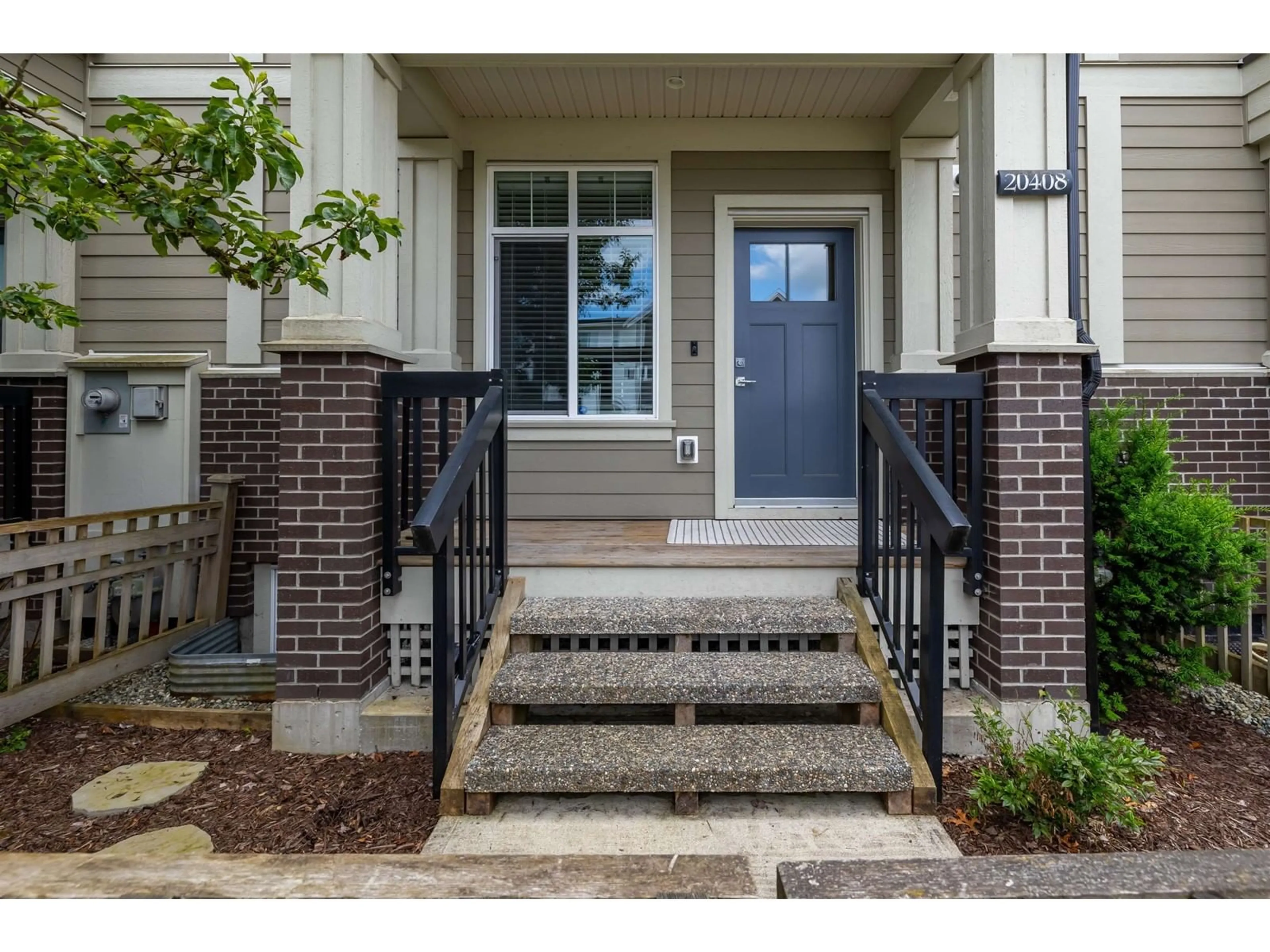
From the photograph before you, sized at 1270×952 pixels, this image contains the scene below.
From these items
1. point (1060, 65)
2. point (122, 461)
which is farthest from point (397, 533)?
point (1060, 65)

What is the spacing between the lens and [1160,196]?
179 inches

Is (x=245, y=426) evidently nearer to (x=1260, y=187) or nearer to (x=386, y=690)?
(x=386, y=690)

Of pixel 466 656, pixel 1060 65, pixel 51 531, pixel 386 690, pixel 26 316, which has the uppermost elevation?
pixel 1060 65

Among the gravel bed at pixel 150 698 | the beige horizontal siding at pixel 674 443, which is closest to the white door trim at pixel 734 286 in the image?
the beige horizontal siding at pixel 674 443

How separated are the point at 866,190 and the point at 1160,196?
1980 millimetres

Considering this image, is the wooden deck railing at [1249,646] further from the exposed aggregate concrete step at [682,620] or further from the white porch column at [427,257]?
the white porch column at [427,257]

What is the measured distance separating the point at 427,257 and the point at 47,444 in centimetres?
279

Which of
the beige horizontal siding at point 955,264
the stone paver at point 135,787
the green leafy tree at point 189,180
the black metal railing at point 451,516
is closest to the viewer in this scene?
the green leafy tree at point 189,180

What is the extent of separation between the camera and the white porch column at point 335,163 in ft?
8.83

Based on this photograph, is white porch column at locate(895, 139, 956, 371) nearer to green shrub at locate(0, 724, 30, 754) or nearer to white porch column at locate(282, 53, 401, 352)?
white porch column at locate(282, 53, 401, 352)

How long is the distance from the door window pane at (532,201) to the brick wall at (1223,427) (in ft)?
12.3

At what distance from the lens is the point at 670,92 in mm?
4078

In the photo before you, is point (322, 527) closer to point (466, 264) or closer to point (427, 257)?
point (427, 257)

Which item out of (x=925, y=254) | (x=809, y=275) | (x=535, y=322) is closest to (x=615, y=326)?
(x=535, y=322)
